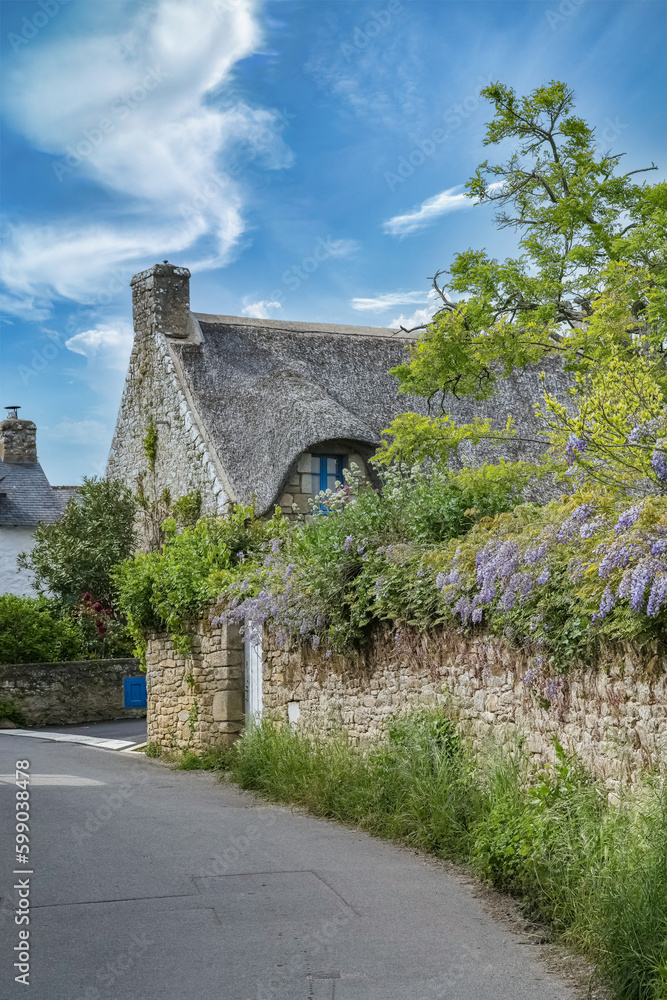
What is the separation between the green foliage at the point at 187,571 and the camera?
12680 millimetres

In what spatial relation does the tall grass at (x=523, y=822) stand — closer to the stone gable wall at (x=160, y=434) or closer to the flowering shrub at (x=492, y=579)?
the flowering shrub at (x=492, y=579)

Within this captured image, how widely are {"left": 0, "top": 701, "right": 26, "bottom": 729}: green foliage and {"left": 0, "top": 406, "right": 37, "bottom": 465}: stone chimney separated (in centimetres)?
1393

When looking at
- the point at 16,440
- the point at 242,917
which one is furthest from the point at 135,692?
the point at 16,440

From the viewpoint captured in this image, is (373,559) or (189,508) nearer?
(373,559)

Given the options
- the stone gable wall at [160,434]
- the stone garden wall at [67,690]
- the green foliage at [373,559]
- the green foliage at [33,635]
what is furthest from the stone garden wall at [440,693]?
Result: the green foliage at [33,635]

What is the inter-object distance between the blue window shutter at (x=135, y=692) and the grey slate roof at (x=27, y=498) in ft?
43.8

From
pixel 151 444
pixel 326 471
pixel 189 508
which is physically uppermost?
pixel 151 444

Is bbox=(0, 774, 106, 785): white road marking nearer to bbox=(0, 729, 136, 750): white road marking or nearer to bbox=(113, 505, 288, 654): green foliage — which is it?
bbox=(113, 505, 288, 654): green foliage

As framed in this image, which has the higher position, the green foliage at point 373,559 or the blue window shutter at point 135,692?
the green foliage at point 373,559

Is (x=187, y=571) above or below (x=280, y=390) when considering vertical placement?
below

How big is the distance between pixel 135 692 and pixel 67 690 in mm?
3690

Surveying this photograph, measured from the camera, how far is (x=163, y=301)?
20.5 meters

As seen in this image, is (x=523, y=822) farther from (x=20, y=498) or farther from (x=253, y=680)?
(x=20, y=498)

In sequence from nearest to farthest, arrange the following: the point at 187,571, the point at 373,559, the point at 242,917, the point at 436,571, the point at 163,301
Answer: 1. the point at 242,917
2. the point at 436,571
3. the point at 373,559
4. the point at 187,571
5. the point at 163,301
